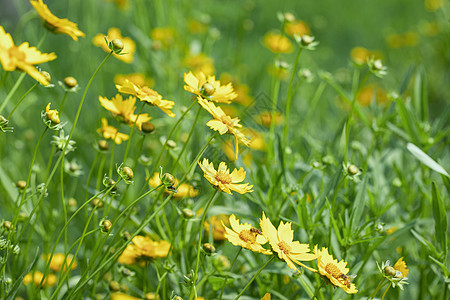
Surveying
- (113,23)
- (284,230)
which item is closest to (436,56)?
(113,23)

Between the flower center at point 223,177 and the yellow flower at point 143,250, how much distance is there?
19 cm

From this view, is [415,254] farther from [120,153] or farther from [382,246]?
[120,153]

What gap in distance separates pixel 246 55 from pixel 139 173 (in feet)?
3.23

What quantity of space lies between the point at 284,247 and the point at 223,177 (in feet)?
0.36

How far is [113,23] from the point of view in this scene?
2.04 m

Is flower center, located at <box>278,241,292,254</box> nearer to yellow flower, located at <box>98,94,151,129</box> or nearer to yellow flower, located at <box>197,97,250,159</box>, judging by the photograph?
yellow flower, located at <box>197,97,250,159</box>

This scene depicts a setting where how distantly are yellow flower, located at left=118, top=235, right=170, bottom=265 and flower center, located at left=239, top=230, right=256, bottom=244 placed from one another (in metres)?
0.18

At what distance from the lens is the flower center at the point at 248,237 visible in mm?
542

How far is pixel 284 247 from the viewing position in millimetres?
542

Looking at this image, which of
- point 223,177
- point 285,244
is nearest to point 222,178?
point 223,177

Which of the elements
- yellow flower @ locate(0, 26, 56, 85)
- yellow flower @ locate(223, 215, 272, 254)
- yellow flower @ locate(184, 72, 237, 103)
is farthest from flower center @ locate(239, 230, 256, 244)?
yellow flower @ locate(0, 26, 56, 85)

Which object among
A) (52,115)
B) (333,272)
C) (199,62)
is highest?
(52,115)

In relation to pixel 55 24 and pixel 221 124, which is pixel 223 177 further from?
pixel 55 24

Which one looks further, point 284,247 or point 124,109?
point 124,109
